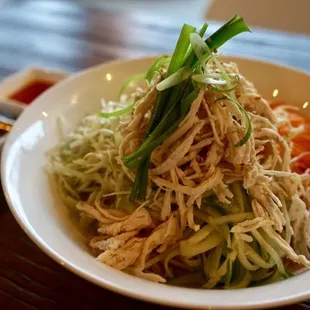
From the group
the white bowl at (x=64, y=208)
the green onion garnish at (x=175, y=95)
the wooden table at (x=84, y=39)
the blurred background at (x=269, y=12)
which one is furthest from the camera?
the blurred background at (x=269, y=12)

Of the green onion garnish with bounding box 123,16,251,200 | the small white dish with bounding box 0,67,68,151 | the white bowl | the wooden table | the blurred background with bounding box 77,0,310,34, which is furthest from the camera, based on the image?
the blurred background with bounding box 77,0,310,34

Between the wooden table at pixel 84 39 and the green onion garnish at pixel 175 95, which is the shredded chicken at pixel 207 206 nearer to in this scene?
the green onion garnish at pixel 175 95

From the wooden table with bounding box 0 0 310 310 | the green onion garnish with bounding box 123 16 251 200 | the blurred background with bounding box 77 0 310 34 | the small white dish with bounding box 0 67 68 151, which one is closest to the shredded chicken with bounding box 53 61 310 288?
the green onion garnish with bounding box 123 16 251 200

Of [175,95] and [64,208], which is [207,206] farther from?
[64,208]

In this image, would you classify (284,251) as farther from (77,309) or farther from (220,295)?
(77,309)

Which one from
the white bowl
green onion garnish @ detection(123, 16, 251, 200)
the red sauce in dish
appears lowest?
the red sauce in dish

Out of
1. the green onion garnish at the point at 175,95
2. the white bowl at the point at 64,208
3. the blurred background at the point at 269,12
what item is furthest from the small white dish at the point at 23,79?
the blurred background at the point at 269,12

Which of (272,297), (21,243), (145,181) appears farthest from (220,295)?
(21,243)

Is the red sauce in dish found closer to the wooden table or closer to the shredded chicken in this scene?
the wooden table
